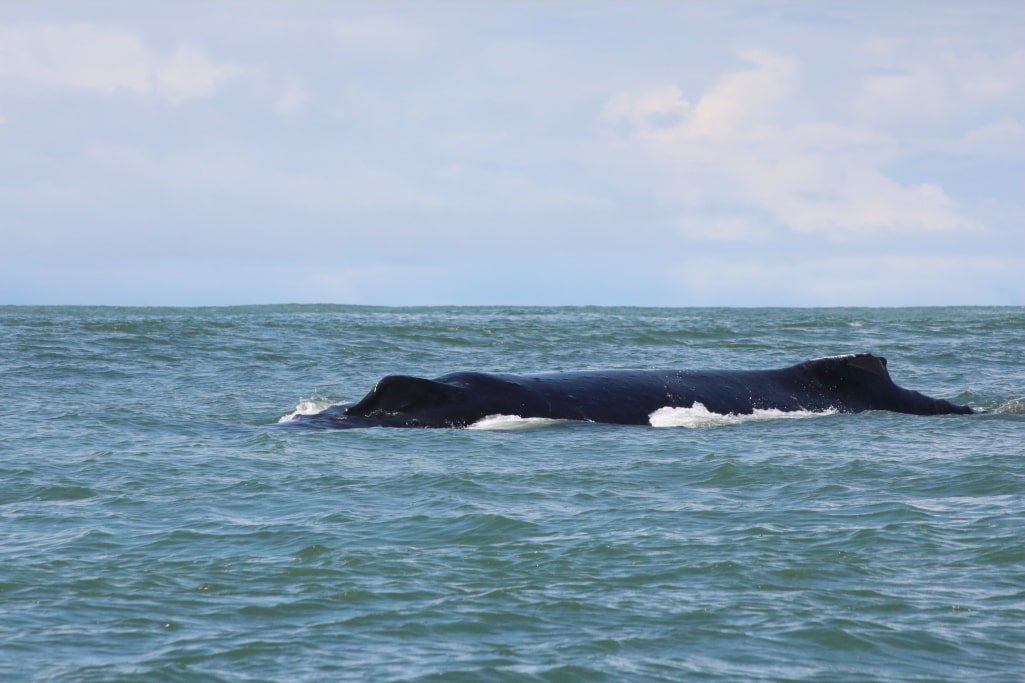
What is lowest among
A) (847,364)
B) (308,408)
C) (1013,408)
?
(308,408)

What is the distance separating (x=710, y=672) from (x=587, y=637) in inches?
29.3

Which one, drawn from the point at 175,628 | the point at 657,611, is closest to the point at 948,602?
the point at 657,611

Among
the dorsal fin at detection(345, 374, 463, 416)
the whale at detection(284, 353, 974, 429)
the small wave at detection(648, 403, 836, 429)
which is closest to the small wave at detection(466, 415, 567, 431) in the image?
the whale at detection(284, 353, 974, 429)

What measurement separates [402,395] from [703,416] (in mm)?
3783

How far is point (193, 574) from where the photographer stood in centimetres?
766

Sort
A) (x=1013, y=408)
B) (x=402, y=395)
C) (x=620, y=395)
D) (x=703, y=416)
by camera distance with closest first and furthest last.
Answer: (x=402, y=395) < (x=703, y=416) < (x=620, y=395) < (x=1013, y=408)

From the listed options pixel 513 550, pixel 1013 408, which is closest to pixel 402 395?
pixel 513 550

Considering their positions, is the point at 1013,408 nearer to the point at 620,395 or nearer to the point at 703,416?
the point at 703,416

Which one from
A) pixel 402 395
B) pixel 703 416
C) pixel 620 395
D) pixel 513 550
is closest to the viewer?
pixel 513 550

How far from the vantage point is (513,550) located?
8.22 metres

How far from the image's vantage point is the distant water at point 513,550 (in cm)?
621

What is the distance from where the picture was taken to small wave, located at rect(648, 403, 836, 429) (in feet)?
49.2

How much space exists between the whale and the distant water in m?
0.56

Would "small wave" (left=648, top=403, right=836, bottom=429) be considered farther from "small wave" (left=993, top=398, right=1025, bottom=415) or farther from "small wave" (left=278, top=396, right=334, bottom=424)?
"small wave" (left=278, top=396, right=334, bottom=424)
